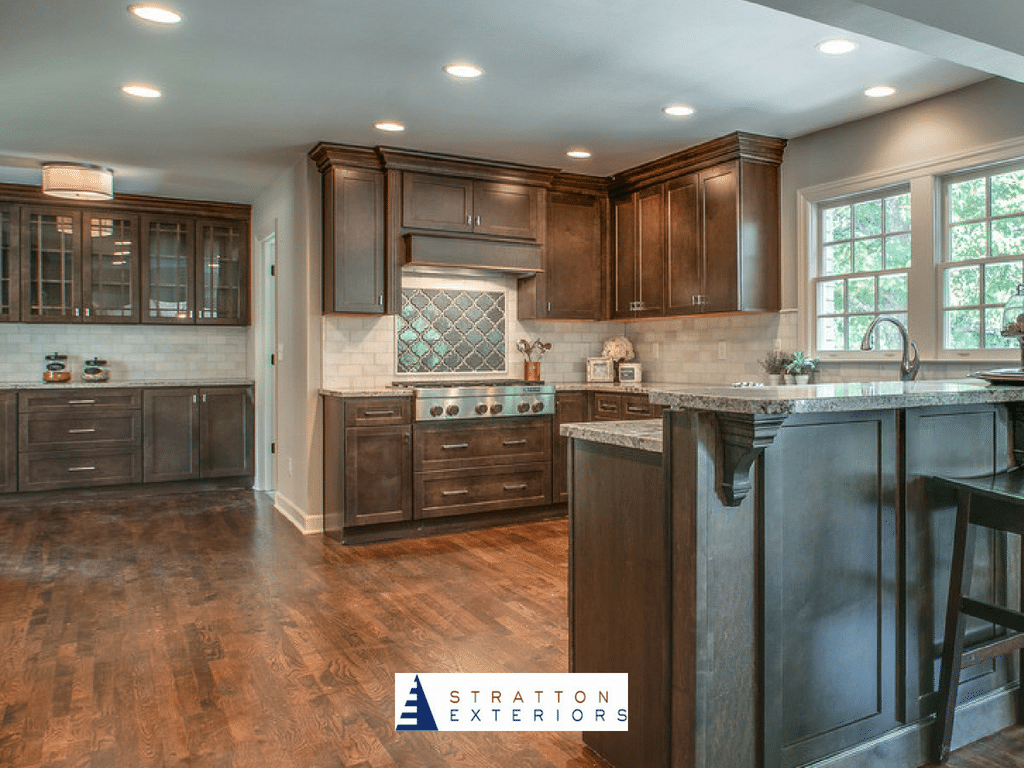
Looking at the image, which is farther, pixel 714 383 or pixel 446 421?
pixel 714 383

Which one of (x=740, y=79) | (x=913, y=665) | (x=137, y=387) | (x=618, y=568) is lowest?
(x=913, y=665)

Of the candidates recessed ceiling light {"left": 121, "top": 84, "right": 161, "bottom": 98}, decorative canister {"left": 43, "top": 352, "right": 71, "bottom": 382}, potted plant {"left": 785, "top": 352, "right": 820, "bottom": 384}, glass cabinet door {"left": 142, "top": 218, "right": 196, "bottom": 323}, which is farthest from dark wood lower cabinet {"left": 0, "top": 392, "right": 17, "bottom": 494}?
potted plant {"left": 785, "top": 352, "right": 820, "bottom": 384}

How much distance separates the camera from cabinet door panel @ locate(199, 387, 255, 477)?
6496 millimetres

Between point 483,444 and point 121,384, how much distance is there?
3286mm

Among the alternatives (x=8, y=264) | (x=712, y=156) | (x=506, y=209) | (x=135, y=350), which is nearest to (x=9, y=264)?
(x=8, y=264)

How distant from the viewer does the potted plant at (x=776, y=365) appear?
14.9ft

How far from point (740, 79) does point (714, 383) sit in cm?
220

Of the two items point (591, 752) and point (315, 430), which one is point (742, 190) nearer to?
point (315, 430)

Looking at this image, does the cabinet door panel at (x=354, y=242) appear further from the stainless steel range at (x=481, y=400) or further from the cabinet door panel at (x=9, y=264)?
the cabinet door panel at (x=9, y=264)

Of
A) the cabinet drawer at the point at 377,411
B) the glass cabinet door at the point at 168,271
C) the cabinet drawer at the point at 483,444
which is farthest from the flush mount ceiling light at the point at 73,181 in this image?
the cabinet drawer at the point at 483,444

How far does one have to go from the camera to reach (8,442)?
19.1 ft

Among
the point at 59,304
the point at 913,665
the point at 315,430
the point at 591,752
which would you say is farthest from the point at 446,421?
the point at 59,304

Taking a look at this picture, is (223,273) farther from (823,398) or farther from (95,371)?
(823,398)

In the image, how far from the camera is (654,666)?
1925 millimetres
